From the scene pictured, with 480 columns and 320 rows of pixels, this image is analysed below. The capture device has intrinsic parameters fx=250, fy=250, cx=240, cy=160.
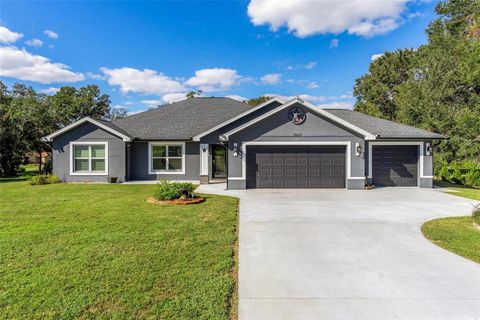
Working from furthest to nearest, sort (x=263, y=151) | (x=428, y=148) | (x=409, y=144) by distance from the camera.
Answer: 1. (x=409, y=144)
2. (x=428, y=148)
3. (x=263, y=151)

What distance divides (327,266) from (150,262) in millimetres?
3091

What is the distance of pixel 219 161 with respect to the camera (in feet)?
55.9

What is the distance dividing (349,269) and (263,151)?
9400mm

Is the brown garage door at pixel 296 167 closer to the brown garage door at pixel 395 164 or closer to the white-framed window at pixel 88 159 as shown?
the brown garage door at pixel 395 164

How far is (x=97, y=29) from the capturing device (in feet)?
47.5

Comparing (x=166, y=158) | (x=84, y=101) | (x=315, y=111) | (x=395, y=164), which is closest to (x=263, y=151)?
(x=315, y=111)

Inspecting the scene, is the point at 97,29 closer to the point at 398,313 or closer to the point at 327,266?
the point at 327,266

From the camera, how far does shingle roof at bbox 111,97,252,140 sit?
16.0m

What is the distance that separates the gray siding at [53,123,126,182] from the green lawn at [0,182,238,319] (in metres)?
7.16

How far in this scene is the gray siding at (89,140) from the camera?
15.2 m

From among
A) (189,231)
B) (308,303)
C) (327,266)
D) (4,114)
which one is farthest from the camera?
(4,114)

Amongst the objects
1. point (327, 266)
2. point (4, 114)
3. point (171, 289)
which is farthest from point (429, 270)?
point (4, 114)

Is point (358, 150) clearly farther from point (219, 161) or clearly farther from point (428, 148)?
point (219, 161)

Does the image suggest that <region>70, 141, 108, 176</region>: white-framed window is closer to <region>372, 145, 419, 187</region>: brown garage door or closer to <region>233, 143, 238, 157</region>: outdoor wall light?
<region>233, 143, 238, 157</region>: outdoor wall light
